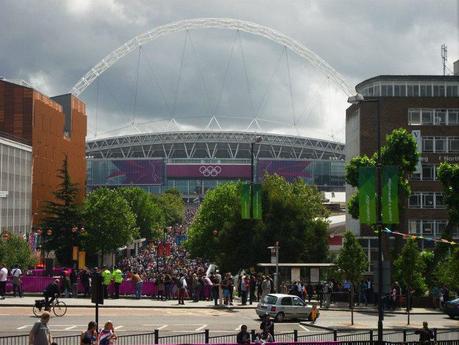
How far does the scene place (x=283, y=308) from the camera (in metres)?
39.6

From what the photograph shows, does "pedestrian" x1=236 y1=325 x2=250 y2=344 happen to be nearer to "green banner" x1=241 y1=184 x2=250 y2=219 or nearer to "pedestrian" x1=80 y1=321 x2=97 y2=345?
"pedestrian" x1=80 y1=321 x2=97 y2=345

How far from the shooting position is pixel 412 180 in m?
82.1

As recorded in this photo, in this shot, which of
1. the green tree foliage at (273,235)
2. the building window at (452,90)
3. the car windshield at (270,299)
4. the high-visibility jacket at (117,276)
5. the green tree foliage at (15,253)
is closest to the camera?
the car windshield at (270,299)

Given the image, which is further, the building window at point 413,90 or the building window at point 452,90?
the building window at point 413,90

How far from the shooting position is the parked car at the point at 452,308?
43.7 m

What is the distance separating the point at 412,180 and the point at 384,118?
5882 mm

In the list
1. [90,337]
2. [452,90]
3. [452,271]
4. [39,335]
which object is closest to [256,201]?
[452,271]

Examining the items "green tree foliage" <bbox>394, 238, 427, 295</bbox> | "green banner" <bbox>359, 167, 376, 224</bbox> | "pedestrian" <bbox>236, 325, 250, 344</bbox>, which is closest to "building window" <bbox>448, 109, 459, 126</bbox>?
"green tree foliage" <bbox>394, 238, 427, 295</bbox>

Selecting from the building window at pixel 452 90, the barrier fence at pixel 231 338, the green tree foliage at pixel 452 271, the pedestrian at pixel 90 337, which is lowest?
the barrier fence at pixel 231 338

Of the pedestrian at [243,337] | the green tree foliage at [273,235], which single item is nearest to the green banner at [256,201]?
the green tree foliage at [273,235]

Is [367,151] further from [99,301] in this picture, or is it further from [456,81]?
[99,301]

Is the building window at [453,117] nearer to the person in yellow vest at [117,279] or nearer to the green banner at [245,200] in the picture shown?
the green banner at [245,200]

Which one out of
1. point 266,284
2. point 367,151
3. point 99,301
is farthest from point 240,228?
point 99,301

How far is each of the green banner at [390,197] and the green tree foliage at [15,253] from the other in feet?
132
